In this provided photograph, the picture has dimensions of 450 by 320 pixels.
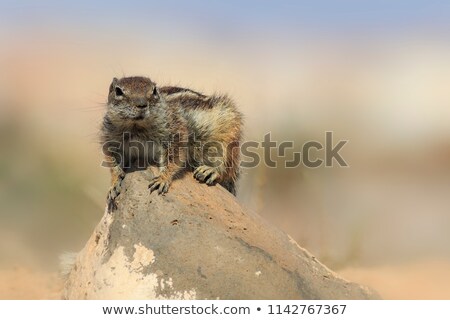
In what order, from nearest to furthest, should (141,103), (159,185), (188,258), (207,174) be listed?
(188,258) → (159,185) → (141,103) → (207,174)

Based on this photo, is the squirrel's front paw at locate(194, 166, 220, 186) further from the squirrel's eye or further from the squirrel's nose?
the squirrel's eye

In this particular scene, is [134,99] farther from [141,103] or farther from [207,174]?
[207,174]

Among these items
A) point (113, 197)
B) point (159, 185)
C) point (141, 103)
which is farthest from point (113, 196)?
point (141, 103)

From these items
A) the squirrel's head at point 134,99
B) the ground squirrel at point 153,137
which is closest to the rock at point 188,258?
the ground squirrel at point 153,137

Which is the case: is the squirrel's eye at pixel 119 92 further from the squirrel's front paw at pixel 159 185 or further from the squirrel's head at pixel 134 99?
the squirrel's front paw at pixel 159 185

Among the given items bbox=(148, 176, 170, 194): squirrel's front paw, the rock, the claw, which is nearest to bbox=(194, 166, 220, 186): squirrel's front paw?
the rock
